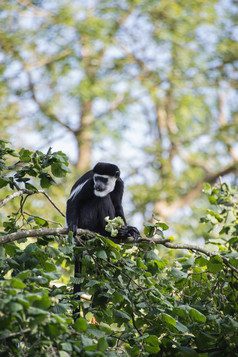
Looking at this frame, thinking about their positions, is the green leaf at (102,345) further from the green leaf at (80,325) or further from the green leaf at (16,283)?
the green leaf at (16,283)

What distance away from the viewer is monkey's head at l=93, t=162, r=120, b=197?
359 cm

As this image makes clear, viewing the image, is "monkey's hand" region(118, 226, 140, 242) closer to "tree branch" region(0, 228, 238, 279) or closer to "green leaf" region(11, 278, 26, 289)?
"tree branch" region(0, 228, 238, 279)

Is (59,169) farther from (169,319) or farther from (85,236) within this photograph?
(169,319)

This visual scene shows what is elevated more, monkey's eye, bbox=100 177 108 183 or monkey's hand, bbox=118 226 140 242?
monkey's eye, bbox=100 177 108 183

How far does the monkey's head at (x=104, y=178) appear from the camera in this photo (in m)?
3.59

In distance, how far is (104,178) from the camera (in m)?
3.63

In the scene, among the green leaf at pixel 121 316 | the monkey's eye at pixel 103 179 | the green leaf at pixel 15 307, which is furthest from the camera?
the monkey's eye at pixel 103 179

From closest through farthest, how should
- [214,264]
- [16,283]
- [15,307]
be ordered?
[15,307]
[16,283]
[214,264]

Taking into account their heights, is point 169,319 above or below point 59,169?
below

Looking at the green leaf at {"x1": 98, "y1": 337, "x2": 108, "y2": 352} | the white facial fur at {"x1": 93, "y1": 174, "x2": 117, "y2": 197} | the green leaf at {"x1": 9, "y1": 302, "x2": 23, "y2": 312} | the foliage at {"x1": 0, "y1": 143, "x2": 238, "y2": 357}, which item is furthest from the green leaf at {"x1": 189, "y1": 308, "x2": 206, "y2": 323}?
the white facial fur at {"x1": 93, "y1": 174, "x2": 117, "y2": 197}

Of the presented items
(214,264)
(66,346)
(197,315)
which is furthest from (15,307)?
(214,264)

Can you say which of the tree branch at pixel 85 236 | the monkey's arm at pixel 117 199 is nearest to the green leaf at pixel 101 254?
the tree branch at pixel 85 236

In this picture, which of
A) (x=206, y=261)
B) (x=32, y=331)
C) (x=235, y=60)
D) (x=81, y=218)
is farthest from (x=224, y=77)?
(x=32, y=331)

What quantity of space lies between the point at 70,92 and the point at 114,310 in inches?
308
